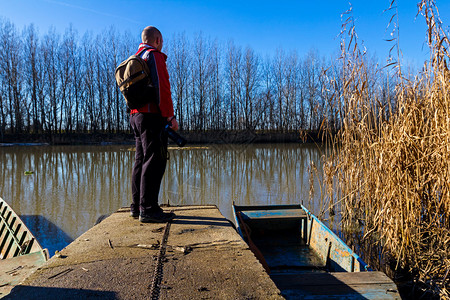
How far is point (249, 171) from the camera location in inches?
351

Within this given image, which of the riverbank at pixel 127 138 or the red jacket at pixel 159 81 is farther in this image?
the riverbank at pixel 127 138

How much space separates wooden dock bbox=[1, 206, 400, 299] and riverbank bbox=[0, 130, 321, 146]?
20167 millimetres

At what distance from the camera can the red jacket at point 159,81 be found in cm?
224

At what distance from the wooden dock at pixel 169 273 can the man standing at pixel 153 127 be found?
0.59ft

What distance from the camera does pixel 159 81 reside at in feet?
7.34

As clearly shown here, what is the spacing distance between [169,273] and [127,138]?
2383cm

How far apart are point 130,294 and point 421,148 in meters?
2.44

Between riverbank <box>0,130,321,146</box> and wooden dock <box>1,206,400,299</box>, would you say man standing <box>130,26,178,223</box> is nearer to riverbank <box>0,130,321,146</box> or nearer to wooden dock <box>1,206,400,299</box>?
wooden dock <box>1,206,400,299</box>

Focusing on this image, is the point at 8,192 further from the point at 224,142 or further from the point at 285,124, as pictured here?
the point at 285,124

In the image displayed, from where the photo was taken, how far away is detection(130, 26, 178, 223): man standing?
2256mm

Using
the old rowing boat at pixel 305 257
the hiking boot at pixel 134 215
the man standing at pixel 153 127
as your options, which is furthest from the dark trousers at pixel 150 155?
the old rowing boat at pixel 305 257

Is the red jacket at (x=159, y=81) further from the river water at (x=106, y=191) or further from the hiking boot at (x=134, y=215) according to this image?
the river water at (x=106, y=191)

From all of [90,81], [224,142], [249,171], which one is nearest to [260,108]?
[224,142]

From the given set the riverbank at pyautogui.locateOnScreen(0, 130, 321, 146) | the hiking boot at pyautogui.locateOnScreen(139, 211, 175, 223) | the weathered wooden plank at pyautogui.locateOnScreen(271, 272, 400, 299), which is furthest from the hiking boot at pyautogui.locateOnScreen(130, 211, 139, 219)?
the riverbank at pyautogui.locateOnScreen(0, 130, 321, 146)
